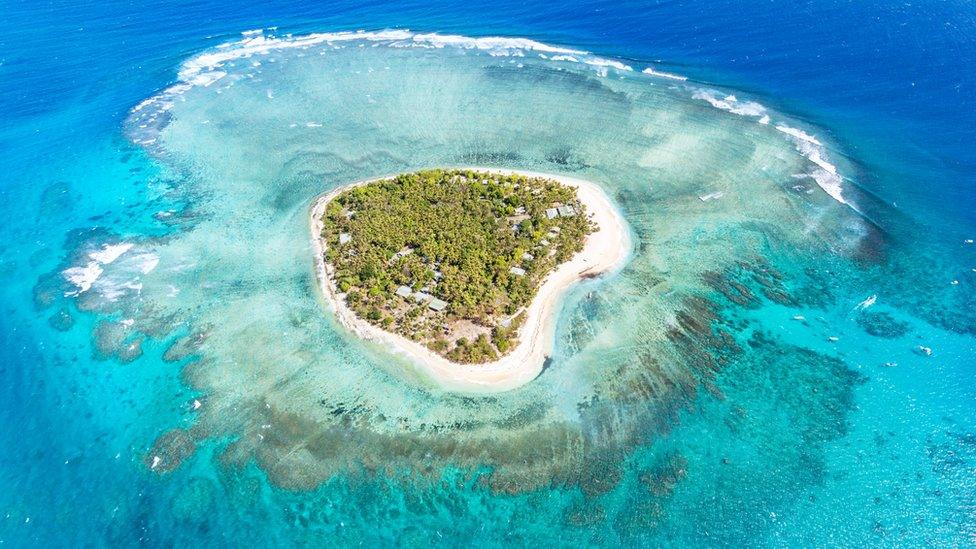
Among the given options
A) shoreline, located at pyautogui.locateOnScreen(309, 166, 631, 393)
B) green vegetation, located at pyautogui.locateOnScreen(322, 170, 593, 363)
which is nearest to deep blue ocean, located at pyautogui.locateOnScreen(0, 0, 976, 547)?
shoreline, located at pyautogui.locateOnScreen(309, 166, 631, 393)

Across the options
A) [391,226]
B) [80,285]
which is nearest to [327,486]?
[391,226]

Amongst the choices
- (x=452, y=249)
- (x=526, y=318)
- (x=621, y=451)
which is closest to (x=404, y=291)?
(x=452, y=249)

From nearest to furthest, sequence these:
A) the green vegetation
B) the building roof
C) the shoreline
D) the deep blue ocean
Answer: the deep blue ocean → the shoreline → the green vegetation → the building roof

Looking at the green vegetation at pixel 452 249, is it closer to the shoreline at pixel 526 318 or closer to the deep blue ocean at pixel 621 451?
the shoreline at pixel 526 318

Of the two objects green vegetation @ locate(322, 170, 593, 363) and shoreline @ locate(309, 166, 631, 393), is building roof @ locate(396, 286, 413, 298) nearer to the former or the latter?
green vegetation @ locate(322, 170, 593, 363)

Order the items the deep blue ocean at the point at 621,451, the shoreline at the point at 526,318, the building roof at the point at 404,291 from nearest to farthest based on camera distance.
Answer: the deep blue ocean at the point at 621,451 → the shoreline at the point at 526,318 → the building roof at the point at 404,291

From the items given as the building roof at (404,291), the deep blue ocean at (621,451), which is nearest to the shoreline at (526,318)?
the building roof at (404,291)

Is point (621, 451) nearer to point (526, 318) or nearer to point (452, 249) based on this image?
point (526, 318)
